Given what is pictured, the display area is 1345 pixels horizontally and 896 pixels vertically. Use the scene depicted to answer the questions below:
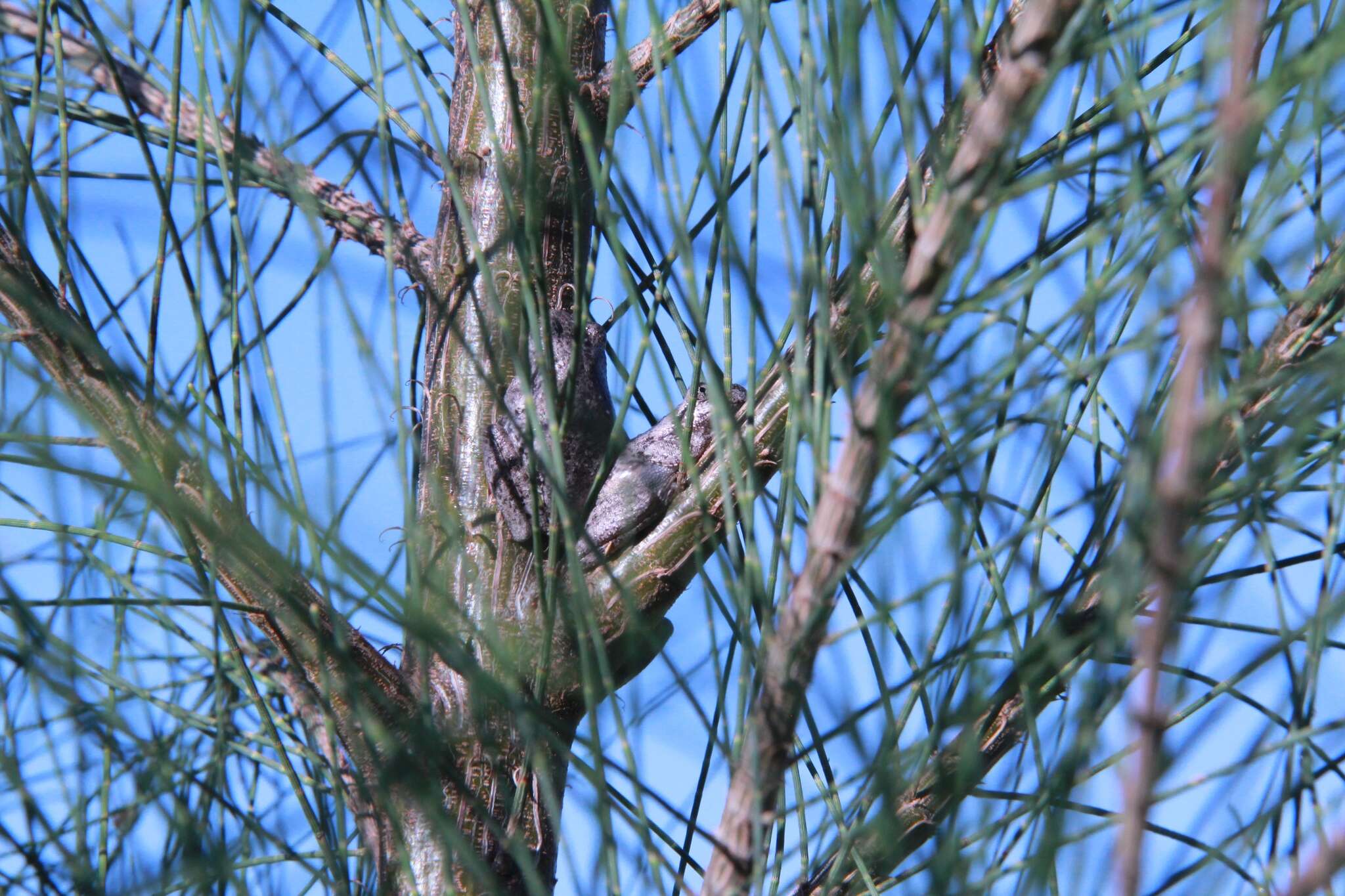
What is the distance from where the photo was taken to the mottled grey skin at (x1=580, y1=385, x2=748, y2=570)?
1131 mm

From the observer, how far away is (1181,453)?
31 cm

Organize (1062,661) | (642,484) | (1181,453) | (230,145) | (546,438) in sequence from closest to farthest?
1. (1181,453)
2. (1062,661)
3. (546,438)
4. (642,484)
5. (230,145)

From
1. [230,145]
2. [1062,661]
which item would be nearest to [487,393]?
[230,145]

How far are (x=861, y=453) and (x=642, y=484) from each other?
81 centimetres

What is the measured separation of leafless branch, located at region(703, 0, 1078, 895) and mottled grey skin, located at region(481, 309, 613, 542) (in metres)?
0.35

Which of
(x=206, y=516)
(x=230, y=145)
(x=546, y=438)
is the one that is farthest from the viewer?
(x=230, y=145)

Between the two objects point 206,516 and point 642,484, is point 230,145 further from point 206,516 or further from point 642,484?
point 206,516

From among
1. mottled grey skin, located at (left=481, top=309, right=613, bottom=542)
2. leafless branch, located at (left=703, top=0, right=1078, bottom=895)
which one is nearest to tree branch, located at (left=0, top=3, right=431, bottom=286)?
mottled grey skin, located at (left=481, top=309, right=613, bottom=542)

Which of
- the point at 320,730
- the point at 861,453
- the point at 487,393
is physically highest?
the point at 487,393

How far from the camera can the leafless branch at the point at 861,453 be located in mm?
477

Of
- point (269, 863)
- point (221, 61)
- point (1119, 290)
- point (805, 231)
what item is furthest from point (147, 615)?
point (1119, 290)

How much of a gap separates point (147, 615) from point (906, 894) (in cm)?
112

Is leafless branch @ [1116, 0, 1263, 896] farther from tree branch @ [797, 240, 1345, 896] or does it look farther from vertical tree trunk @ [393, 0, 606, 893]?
vertical tree trunk @ [393, 0, 606, 893]

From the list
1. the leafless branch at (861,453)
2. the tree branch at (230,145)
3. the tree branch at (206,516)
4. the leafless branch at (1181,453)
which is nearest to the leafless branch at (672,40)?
the tree branch at (230,145)
